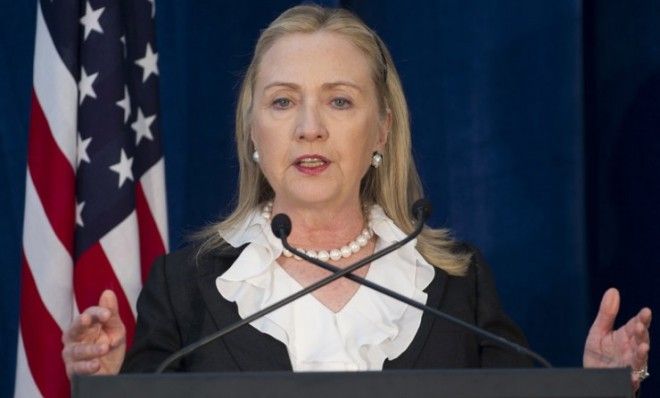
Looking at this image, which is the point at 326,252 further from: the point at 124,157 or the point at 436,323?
the point at 124,157

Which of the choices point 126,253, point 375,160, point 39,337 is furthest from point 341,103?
point 39,337

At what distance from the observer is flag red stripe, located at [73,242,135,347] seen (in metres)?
2.81

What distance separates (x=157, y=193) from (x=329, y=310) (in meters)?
0.91

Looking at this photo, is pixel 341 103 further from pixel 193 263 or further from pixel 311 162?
pixel 193 263

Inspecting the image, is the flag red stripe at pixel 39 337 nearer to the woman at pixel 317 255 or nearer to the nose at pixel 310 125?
→ the woman at pixel 317 255

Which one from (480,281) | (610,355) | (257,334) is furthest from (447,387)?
(480,281)

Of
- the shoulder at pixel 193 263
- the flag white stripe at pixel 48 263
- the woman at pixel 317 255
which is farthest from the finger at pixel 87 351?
the flag white stripe at pixel 48 263

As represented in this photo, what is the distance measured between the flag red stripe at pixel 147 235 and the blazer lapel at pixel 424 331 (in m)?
0.90

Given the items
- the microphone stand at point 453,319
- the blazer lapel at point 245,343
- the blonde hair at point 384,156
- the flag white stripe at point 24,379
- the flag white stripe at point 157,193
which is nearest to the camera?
the microphone stand at point 453,319

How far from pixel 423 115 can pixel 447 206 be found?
257 millimetres

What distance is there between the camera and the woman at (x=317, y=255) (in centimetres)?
211

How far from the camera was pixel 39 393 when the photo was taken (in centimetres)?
277

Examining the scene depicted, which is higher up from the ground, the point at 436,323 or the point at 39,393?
the point at 436,323

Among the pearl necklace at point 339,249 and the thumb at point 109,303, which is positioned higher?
the thumb at point 109,303
